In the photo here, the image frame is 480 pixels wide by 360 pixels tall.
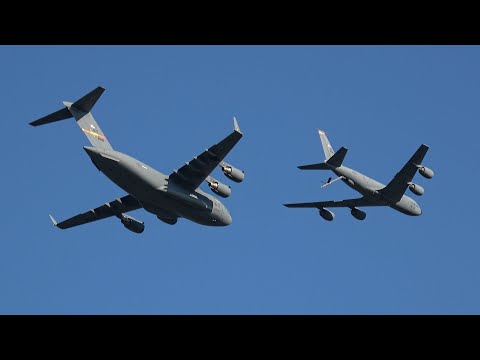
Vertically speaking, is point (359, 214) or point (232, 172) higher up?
point (359, 214)

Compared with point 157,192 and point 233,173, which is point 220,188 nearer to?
point 233,173

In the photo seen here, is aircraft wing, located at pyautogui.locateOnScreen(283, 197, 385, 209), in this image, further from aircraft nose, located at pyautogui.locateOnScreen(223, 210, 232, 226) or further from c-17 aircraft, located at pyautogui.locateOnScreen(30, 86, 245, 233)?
c-17 aircraft, located at pyautogui.locateOnScreen(30, 86, 245, 233)

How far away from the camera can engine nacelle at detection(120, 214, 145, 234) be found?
51875mm

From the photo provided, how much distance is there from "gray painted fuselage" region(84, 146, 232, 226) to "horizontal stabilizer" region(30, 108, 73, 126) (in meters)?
2.80

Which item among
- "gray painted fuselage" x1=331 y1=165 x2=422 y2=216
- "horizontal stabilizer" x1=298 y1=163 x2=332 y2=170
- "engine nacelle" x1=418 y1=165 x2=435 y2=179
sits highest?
"engine nacelle" x1=418 y1=165 x2=435 y2=179

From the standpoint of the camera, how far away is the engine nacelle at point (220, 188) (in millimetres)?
48031

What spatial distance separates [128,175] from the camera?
45.3 meters

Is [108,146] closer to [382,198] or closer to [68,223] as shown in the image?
[68,223]

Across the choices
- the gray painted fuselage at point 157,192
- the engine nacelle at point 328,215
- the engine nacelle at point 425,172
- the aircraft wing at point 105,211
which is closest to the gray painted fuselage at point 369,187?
the engine nacelle at point 425,172

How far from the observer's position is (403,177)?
53.7 m

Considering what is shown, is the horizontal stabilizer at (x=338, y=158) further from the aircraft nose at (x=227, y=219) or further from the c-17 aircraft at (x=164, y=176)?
the aircraft nose at (x=227, y=219)

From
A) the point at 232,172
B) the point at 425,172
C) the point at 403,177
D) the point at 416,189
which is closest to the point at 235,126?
the point at 232,172

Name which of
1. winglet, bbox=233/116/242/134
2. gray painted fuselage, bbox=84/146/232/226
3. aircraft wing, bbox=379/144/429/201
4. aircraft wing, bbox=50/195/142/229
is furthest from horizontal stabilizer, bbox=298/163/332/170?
aircraft wing, bbox=50/195/142/229

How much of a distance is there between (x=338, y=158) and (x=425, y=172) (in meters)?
4.77
